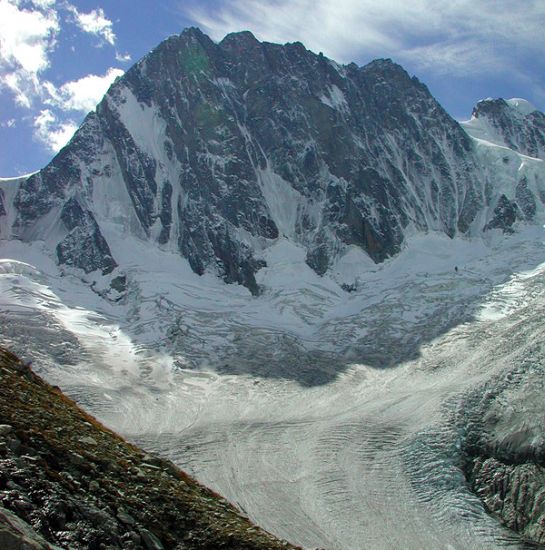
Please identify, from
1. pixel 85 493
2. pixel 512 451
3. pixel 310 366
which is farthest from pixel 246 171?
pixel 85 493

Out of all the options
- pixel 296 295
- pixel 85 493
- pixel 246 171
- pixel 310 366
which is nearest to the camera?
pixel 85 493

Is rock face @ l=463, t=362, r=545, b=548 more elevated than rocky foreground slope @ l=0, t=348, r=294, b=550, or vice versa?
rocky foreground slope @ l=0, t=348, r=294, b=550

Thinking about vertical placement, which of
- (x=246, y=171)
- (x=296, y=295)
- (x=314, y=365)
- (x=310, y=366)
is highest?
(x=246, y=171)

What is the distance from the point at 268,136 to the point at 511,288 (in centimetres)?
8684

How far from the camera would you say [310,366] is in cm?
8944

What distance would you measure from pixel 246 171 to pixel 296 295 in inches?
1965

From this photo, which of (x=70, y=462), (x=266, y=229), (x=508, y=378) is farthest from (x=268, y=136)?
(x=70, y=462)

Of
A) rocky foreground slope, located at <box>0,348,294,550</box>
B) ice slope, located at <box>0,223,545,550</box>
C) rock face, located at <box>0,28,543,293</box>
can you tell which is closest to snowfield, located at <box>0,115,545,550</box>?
ice slope, located at <box>0,223,545,550</box>

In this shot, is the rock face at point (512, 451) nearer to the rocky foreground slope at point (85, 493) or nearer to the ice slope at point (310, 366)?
the ice slope at point (310, 366)

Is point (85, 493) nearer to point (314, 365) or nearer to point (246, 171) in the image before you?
point (314, 365)

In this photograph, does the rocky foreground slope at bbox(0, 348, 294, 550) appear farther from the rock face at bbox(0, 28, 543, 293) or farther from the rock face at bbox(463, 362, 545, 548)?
the rock face at bbox(0, 28, 543, 293)

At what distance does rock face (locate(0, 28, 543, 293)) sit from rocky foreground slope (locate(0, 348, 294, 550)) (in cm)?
11451

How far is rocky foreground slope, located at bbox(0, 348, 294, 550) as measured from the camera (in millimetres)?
12727

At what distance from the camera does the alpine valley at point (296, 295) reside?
5588 centimetres
